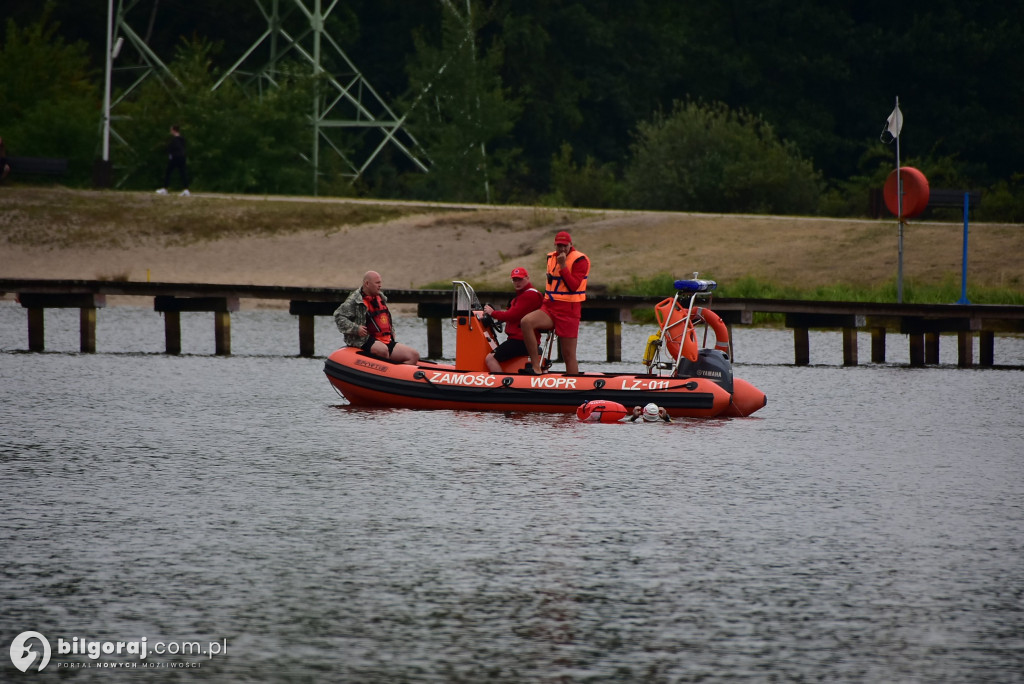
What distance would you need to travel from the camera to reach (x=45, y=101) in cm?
4809

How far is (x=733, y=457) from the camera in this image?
46.5 ft

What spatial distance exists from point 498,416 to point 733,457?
12.0ft

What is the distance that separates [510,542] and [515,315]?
22.5 ft

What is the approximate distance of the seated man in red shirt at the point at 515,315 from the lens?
1680cm

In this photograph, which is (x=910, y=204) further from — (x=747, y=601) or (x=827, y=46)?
(x=827, y=46)

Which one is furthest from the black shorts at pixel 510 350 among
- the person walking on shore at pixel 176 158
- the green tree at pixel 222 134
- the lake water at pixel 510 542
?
the green tree at pixel 222 134

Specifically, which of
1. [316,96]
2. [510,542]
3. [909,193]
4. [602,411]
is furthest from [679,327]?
[316,96]

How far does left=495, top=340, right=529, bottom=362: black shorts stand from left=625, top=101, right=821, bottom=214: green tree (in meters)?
30.0

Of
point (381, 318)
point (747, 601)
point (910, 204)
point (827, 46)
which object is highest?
point (827, 46)

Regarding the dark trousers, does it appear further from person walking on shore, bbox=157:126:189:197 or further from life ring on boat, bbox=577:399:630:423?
life ring on boat, bbox=577:399:630:423

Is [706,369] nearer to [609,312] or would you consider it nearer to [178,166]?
[609,312]

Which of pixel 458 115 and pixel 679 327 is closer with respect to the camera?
pixel 679 327

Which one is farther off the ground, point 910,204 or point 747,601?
point 910,204

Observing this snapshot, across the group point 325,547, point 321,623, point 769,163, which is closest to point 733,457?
point 325,547
